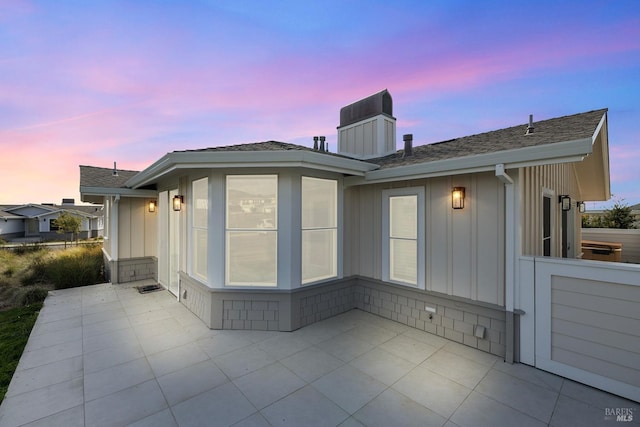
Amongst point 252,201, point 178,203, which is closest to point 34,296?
point 178,203

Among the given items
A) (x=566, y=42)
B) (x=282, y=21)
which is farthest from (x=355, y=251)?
(x=566, y=42)

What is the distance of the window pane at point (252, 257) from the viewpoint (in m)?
4.48

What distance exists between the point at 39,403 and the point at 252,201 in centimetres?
325

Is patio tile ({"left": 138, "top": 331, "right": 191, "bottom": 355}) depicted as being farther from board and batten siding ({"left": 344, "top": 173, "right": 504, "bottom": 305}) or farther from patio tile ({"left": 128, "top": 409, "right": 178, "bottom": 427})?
board and batten siding ({"left": 344, "top": 173, "right": 504, "bottom": 305})

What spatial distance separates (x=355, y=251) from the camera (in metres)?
5.44

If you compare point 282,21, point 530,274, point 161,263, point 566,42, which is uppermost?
point 282,21

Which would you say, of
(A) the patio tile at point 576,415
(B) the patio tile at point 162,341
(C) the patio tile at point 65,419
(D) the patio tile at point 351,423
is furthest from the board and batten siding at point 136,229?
(A) the patio tile at point 576,415

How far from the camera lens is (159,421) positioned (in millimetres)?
2400

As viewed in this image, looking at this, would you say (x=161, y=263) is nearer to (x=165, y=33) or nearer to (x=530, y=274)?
(x=165, y=33)

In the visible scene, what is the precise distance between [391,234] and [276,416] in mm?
3356

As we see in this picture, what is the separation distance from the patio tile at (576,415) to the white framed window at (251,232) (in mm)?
3685

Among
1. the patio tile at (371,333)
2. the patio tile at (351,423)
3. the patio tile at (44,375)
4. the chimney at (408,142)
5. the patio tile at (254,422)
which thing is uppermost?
the chimney at (408,142)

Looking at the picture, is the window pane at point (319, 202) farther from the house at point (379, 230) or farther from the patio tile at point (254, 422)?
the patio tile at point (254, 422)

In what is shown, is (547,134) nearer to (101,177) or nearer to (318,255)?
(318,255)
